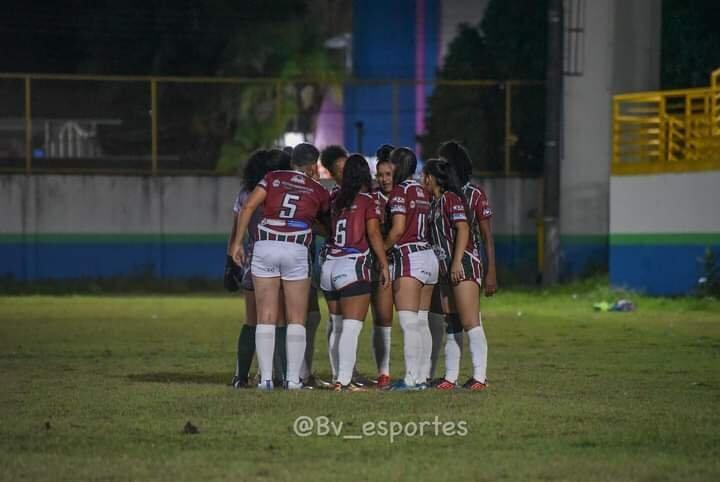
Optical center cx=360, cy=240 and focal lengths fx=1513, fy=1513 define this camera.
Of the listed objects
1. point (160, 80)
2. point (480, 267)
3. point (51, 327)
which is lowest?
point (51, 327)

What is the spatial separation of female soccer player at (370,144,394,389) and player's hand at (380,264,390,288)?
0.17ft

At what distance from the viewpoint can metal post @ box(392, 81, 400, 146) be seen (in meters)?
35.2

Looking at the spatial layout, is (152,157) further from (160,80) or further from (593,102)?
(593,102)

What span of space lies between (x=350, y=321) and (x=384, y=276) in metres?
0.46

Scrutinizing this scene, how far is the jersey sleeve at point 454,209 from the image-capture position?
40.8 feet

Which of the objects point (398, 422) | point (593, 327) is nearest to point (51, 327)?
point (593, 327)

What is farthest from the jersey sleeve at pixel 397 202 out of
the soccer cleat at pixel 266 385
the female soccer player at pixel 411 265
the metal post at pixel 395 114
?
the metal post at pixel 395 114

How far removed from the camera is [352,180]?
1229 centimetres

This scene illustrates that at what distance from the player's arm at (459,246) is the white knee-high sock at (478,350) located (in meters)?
0.48

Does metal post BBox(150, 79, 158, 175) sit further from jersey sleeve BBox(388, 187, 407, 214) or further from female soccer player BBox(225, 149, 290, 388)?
jersey sleeve BBox(388, 187, 407, 214)

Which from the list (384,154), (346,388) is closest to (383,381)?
(346,388)

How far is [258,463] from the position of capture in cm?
886

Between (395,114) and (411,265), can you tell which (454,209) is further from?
(395,114)

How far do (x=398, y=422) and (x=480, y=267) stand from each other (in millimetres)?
2569
